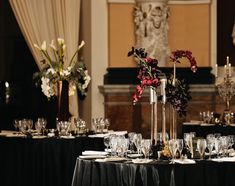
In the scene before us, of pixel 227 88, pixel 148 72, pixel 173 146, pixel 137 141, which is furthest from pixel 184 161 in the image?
pixel 227 88

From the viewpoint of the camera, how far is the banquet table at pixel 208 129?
8.86 meters

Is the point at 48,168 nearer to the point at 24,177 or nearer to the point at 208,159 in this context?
the point at 24,177

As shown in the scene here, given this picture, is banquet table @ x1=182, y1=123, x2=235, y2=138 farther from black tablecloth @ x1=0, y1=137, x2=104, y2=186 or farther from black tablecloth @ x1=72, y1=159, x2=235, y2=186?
black tablecloth @ x1=72, y1=159, x2=235, y2=186

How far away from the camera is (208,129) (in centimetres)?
909

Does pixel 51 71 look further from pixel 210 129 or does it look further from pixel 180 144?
pixel 180 144

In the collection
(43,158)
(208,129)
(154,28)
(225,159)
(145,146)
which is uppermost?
(154,28)

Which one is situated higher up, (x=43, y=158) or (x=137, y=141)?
(x=137, y=141)

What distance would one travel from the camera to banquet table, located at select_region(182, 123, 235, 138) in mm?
8859

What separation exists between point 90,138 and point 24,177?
34.1 inches

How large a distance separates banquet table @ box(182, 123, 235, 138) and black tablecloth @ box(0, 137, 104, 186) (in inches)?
77.9

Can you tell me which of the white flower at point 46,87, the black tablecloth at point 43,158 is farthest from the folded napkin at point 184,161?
the white flower at point 46,87

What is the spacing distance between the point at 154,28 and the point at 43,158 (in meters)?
3.71

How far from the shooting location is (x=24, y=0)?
34.8ft

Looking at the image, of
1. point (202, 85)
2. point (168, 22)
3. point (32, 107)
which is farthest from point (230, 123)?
point (32, 107)
